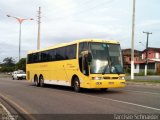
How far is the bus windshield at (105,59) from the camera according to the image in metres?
19.8

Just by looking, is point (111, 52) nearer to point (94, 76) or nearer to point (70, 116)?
point (94, 76)

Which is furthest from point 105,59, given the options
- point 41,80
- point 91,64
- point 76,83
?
point 41,80

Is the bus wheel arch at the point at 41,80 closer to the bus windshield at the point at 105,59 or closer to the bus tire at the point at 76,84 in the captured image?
the bus tire at the point at 76,84

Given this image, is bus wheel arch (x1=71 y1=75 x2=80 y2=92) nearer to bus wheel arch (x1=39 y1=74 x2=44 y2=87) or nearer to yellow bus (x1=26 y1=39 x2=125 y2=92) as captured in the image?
yellow bus (x1=26 y1=39 x2=125 y2=92)

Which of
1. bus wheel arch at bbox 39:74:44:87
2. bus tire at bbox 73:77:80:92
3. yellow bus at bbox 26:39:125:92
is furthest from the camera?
bus wheel arch at bbox 39:74:44:87

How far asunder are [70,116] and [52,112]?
1.26 metres

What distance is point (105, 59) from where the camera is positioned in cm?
1994

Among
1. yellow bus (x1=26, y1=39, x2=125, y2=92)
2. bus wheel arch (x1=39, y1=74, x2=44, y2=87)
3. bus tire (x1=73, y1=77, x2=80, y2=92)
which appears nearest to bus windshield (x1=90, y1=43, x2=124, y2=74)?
yellow bus (x1=26, y1=39, x2=125, y2=92)

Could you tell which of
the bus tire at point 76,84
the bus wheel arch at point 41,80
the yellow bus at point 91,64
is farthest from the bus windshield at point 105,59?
the bus wheel arch at point 41,80

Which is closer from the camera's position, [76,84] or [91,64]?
[91,64]

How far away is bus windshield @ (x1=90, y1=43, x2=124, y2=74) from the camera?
64.9 feet

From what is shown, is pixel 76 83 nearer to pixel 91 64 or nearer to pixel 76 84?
pixel 76 84

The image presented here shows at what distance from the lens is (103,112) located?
12047mm

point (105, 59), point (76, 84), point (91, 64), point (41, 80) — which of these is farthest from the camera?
point (41, 80)
